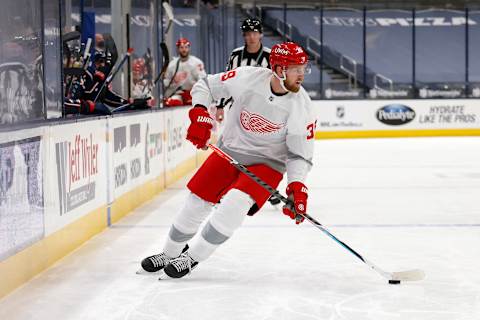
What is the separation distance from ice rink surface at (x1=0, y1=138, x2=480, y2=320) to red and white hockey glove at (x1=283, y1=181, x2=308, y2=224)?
0.32 metres

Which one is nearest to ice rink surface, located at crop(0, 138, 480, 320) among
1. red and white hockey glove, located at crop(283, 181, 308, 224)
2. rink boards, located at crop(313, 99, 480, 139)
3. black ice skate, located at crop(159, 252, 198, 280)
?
black ice skate, located at crop(159, 252, 198, 280)

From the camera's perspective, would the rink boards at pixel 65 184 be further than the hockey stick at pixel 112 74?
No

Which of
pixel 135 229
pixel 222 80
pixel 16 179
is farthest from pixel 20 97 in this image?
pixel 135 229

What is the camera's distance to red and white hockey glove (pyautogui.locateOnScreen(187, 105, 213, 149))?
3.65 meters

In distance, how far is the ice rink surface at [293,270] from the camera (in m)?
3.26

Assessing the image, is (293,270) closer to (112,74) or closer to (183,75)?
(112,74)

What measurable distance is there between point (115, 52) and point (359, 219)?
2.14 metres

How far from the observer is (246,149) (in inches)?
151

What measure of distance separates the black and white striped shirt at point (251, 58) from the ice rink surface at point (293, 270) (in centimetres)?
103

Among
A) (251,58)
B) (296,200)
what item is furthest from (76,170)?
(251,58)

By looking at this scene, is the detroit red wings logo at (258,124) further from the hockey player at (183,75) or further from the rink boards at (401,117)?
the rink boards at (401,117)

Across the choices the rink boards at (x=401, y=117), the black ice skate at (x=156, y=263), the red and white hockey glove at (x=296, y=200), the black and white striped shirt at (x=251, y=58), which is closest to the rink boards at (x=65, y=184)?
the black ice skate at (x=156, y=263)

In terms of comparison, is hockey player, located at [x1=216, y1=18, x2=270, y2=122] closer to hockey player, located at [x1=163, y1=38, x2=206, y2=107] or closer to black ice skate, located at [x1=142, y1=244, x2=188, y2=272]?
black ice skate, located at [x1=142, y1=244, x2=188, y2=272]

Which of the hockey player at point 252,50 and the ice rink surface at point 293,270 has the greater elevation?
the hockey player at point 252,50
